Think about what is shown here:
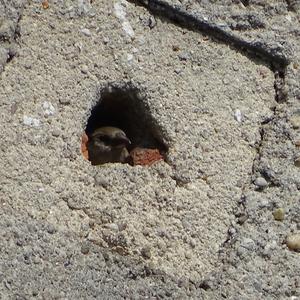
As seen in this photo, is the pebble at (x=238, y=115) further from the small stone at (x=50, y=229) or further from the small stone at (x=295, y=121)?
the small stone at (x=50, y=229)

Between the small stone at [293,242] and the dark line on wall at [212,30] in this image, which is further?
the dark line on wall at [212,30]

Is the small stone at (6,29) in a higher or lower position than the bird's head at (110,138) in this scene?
higher

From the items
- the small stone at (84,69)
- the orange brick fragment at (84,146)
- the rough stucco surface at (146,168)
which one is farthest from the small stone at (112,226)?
the small stone at (84,69)

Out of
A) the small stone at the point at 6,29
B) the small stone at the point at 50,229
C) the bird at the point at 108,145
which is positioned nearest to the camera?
the small stone at the point at 50,229

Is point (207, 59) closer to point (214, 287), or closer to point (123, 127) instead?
point (123, 127)

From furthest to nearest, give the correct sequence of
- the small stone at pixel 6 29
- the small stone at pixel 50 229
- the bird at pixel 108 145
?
the bird at pixel 108 145
the small stone at pixel 6 29
the small stone at pixel 50 229

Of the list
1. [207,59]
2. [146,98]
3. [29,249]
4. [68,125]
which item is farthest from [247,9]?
[29,249]

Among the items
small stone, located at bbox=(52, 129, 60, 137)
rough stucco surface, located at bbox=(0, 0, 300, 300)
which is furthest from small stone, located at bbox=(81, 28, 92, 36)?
small stone, located at bbox=(52, 129, 60, 137)
